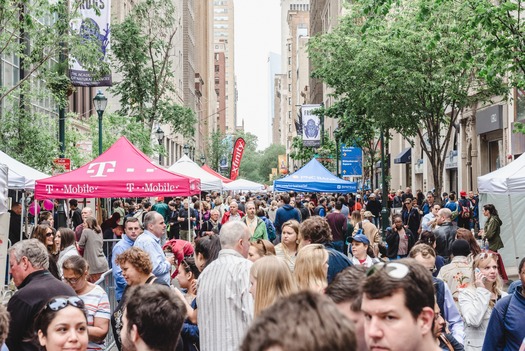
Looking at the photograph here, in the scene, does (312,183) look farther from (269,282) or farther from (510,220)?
(269,282)

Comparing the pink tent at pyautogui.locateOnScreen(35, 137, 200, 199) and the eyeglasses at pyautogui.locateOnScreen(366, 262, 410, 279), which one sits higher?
the pink tent at pyautogui.locateOnScreen(35, 137, 200, 199)

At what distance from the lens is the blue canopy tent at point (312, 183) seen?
27.1m

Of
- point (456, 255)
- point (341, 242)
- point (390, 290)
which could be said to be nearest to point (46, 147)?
point (341, 242)

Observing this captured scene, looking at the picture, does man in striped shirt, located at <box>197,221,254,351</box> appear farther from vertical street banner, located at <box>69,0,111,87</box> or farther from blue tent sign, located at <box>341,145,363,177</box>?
blue tent sign, located at <box>341,145,363,177</box>

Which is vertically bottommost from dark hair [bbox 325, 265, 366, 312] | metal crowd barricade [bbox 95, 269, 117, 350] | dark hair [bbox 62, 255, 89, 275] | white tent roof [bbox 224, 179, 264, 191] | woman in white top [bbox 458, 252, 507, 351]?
metal crowd barricade [bbox 95, 269, 117, 350]

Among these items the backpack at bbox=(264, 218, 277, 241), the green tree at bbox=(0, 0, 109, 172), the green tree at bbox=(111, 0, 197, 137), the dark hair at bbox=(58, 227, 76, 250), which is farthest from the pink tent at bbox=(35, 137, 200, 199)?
the green tree at bbox=(111, 0, 197, 137)

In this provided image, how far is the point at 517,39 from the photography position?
1656 cm

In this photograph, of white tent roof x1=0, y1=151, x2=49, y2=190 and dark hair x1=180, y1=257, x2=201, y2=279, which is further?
white tent roof x1=0, y1=151, x2=49, y2=190

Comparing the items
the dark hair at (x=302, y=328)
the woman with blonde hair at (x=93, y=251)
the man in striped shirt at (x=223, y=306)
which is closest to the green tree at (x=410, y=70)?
the woman with blonde hair at (x=93, y=251)

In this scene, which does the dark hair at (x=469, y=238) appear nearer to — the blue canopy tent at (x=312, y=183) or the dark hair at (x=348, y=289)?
the dark hair at (x=348, y=289)

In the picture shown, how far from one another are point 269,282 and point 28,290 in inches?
75.6

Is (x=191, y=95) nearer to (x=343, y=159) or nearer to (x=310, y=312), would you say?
(x=343, y=159)

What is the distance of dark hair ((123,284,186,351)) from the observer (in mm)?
4047

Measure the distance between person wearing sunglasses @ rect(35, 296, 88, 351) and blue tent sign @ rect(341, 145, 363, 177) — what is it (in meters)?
38.3
